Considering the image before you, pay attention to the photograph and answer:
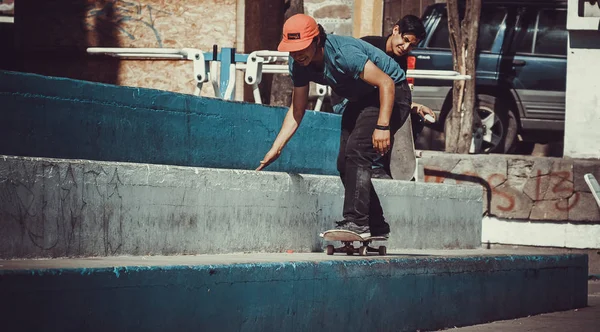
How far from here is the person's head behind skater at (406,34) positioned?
6949 mm

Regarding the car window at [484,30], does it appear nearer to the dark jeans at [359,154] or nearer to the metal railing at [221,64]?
the metal railing at [221,64]

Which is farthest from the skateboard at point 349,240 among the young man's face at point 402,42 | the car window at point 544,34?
the car window at point 544,34

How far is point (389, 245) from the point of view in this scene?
8.09 metres

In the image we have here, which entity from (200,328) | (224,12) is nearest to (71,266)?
(200,328)

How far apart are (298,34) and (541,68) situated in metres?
9.10

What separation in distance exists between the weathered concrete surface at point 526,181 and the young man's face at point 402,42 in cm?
538

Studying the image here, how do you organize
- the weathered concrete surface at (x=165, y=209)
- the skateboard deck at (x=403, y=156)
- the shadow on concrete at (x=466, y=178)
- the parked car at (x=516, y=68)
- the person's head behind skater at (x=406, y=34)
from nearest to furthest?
the weathered concrete surface at (x=165, y=209) < the person's head behind skater at (x=406, y=34) < the skateboard deck at (x=403, y=156) < the shadow on concrete at (x=466, y=178) < the parked car at (x=516, y=68)

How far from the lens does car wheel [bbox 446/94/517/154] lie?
47.3ft

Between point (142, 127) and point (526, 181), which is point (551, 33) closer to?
point (526, 181)

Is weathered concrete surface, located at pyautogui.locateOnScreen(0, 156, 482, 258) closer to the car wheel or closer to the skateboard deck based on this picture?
the skateboard deck

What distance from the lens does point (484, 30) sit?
14.7 metres

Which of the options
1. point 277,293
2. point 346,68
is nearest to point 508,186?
point 346,68

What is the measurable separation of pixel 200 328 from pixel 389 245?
353cm

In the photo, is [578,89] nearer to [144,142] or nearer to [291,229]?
[291,229]
